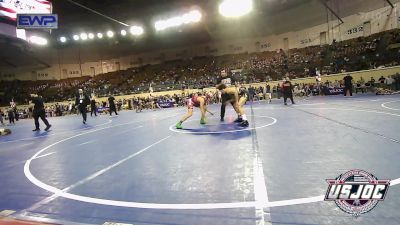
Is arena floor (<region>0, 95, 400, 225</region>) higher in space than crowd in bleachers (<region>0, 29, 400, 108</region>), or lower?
→ lower

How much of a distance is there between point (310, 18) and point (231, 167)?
29.3 metres

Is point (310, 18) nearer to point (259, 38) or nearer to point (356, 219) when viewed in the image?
point (259, 38)

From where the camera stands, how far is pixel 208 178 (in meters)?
4.07

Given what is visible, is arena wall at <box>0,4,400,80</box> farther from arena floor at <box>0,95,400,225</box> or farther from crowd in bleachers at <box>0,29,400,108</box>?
arena floor at <box>0,95,400,225</box>

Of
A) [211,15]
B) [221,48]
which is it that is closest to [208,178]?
[211,15]

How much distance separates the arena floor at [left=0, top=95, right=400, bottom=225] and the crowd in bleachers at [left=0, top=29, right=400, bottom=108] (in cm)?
2005

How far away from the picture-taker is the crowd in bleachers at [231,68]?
24.4 m

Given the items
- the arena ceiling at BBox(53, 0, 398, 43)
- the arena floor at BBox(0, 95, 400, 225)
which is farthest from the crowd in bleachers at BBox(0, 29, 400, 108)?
the arena floor at BBox(0, 95, 400, 225)

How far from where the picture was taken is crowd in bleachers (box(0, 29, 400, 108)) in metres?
24.4

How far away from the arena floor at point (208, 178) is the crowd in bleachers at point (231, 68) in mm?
20054

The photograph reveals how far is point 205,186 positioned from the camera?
12.3ft

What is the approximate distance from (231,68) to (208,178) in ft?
99.7

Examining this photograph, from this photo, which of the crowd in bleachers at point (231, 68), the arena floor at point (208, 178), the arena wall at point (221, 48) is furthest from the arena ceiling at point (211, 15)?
the arena floor at point (208, 178)

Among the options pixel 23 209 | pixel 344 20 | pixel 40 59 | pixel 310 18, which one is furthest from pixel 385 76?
pixel 40 59
